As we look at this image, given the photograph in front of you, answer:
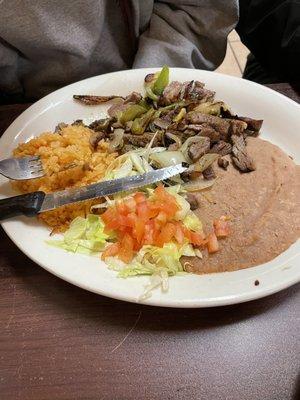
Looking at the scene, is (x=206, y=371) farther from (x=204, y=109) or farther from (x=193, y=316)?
(x=204, y=109)

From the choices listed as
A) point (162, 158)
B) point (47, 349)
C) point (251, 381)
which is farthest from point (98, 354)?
point (162, 158)

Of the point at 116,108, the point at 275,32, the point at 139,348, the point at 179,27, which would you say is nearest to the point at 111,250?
the point at 139,348

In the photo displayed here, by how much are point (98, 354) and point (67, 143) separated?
0.65m

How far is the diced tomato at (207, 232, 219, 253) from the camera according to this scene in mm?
1079

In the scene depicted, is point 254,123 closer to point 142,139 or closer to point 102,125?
point 142,139

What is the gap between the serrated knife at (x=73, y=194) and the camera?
42.8 inches

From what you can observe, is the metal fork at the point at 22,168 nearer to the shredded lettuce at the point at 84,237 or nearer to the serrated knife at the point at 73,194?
the serrated knife at the point at 73,194

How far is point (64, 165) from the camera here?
48.1 inches

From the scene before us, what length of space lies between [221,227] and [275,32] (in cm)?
104

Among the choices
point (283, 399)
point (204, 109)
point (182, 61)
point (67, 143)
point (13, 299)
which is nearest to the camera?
point (283, 399)

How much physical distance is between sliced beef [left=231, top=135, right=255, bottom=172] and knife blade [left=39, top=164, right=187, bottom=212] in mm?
168

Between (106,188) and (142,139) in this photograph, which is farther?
(142,139)

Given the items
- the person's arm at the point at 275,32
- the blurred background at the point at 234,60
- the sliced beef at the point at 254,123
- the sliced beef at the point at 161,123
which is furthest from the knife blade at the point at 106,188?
the blurred background at the point at 234,60

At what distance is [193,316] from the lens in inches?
39.3
